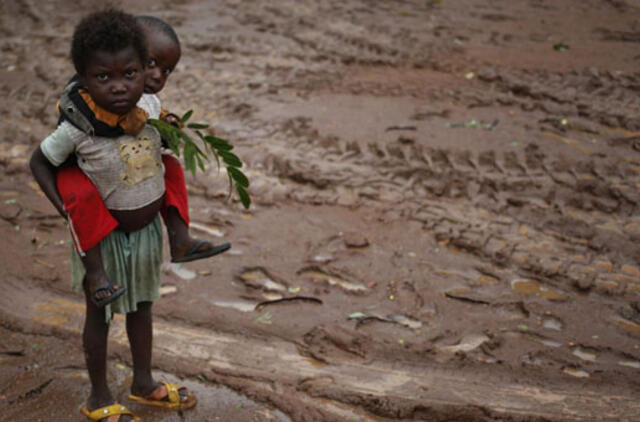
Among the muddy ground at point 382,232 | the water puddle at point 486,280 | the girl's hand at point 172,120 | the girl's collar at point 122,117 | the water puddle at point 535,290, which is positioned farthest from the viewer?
the water puddle at point 486,280

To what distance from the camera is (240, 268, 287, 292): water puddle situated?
3.60 meters

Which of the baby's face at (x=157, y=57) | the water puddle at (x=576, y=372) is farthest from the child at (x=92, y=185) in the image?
the water puddle at (x=576, y=372)

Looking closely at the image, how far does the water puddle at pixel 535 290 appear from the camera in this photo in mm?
3566

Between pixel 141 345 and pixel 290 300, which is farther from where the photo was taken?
pixel 290 300

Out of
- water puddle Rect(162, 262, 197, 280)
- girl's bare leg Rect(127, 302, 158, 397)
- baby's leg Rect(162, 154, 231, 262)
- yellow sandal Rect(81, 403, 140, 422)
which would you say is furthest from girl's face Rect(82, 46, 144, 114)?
water puddle Rect(162, 262, 197, 280)

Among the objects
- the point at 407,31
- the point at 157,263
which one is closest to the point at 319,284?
the point at 157,263

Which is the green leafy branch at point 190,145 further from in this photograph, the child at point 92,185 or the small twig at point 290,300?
the small twig at point 290,300

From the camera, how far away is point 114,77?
2.04 m

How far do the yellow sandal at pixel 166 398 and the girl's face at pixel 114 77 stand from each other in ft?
4.09

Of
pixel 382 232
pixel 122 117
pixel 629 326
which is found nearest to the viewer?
pixel 122 117

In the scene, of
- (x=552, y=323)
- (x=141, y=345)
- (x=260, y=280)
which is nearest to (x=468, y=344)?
(x=552, y=323)

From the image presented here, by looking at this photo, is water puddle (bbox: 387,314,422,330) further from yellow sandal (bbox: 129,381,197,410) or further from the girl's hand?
the girl's hand

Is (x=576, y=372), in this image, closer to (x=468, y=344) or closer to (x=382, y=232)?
(x=468, y=344)

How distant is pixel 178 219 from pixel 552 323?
2.09 metres
